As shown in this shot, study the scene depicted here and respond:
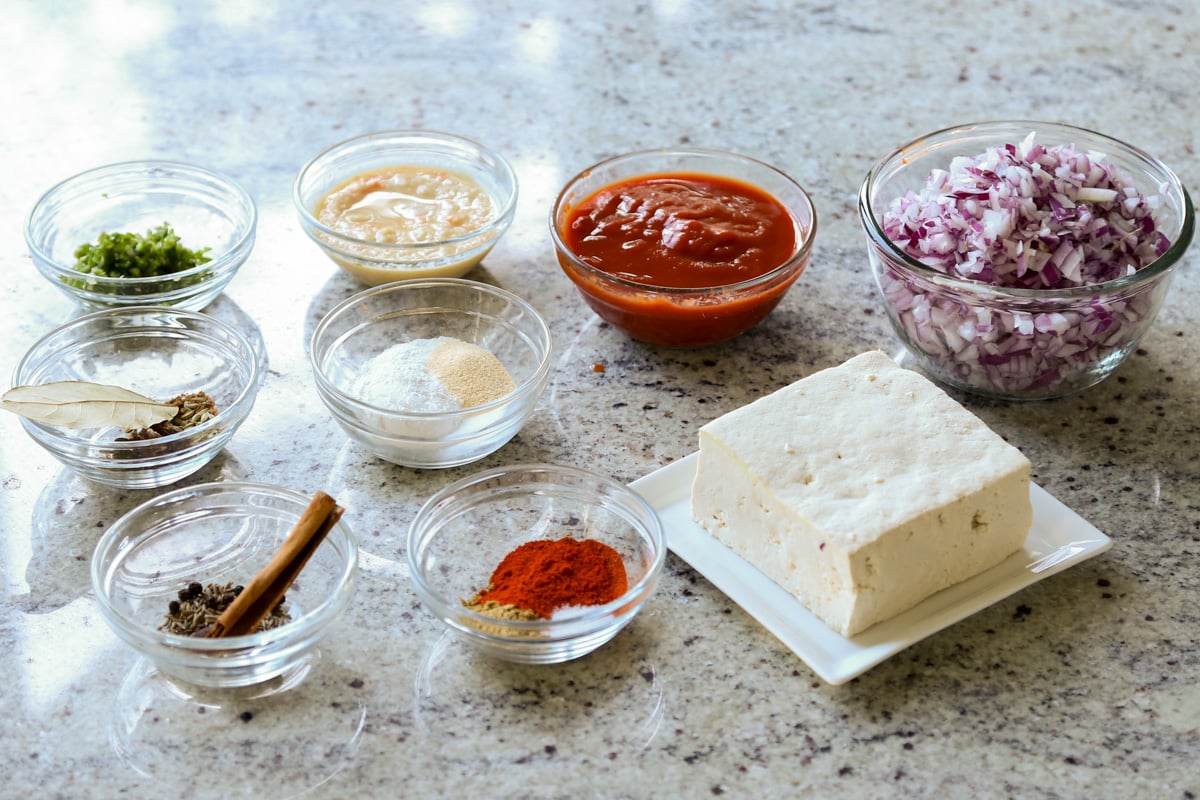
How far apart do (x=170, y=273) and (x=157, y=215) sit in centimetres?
31

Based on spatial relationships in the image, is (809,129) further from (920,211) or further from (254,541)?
(254,541)

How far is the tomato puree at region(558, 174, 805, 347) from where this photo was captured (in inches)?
77.6

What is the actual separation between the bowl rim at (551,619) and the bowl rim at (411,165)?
52cm

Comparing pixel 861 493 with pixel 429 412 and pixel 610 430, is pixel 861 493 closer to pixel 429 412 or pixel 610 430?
pixel 610 430

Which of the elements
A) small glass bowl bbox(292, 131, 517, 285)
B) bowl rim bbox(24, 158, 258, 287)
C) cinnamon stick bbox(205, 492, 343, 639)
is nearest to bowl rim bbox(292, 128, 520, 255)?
small glass bowl bbox(292, 131, 517, 285)

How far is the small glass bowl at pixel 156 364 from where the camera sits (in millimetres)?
1802

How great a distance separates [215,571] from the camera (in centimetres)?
167

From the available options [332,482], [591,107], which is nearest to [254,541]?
[332,482]

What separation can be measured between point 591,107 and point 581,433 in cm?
105

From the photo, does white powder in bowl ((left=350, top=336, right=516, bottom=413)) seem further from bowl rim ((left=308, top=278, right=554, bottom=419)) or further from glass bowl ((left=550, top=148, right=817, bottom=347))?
glass bowl ((left=550, top=148, right=817, bottom=347))

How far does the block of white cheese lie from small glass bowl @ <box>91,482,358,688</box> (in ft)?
1.73

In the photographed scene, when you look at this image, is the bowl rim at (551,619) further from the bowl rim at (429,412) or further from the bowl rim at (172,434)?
the bowl rim at (172,434)

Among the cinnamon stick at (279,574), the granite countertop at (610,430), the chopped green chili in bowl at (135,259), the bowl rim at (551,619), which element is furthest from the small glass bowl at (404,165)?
the cinnamon stick at (279,574)

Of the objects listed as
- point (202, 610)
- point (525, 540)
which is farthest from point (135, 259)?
point (525, 540)
